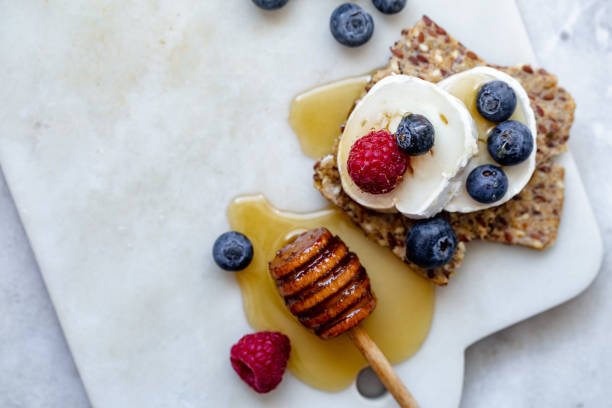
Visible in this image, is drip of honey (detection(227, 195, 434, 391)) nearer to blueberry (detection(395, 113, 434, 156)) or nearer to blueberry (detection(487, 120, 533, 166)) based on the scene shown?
blueberry (detection(395, 113, 434, 156))

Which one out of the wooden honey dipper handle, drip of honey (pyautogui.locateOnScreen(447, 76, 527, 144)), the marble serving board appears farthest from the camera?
the marble serving board

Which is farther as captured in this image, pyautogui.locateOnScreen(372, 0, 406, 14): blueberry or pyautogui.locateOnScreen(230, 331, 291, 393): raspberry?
pyautogui.locateOnScreen(372, 0, 406, 14): blueberry

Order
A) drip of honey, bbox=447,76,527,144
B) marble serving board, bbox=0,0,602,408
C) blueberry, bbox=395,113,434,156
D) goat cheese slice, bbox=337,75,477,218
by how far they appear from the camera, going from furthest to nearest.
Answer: marble serving board, bbox=0,0,602,408, drip of honey, bbox=447,76,527,144, goat cheese slice, bbox=337,75,477,218, blueberry, bbox=395,113,434,156

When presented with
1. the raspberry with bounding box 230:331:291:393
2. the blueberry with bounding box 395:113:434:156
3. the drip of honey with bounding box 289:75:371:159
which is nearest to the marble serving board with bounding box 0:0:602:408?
the drip of honey with bounding box 289:75:371:159

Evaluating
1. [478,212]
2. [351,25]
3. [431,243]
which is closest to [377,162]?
[431,243]

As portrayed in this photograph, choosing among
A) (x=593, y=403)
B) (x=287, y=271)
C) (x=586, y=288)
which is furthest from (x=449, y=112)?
(x=593, y=403)

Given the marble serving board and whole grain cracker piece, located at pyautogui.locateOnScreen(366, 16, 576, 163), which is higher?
whole grain cracker piece, located at pyautogui.locateOnScreen(366, 16, 576, 163)

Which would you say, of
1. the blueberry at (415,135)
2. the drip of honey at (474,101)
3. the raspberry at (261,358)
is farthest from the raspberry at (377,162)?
the raspberry at (261,358)

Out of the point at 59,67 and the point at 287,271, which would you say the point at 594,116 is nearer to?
the point at 287,271
